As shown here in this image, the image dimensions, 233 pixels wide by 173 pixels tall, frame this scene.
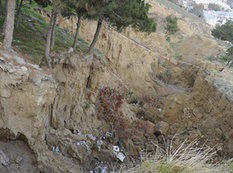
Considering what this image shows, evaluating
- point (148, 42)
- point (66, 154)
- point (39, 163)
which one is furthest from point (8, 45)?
point (148, 42)

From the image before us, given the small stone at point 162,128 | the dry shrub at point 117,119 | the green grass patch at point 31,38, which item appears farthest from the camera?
the small stone at point 162,128

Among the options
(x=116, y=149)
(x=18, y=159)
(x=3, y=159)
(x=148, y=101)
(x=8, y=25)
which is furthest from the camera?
(x=148, y=101)

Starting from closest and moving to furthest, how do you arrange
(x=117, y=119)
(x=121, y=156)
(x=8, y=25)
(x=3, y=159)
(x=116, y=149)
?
(x=3, y=159), (x=8, y=25), (x=121, y=156), (x=116, y=149), (x=117, y=119)

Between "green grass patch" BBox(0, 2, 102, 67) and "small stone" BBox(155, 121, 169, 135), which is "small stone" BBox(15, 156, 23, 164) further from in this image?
"small stone" BBox(155, 121, 169, 135)

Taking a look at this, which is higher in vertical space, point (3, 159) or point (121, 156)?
point (3, 159)

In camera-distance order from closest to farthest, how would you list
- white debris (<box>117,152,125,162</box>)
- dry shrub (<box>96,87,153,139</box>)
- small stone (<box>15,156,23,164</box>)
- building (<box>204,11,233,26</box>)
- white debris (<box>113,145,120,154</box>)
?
1. small stone (<box>15,156,23,164</box>)
2. white debris (<box>117,152,125,162</box>)
3. white debris (<box>113,145,120,154</box>)
4. dry shrub (<box>96,87,153,139</box>)
5. building (<box>204,11,233,26</box>)

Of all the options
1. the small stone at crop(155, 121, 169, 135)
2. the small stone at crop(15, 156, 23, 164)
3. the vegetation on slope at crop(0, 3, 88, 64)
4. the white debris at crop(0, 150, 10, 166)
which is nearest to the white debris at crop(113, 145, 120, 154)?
the small stone at crop(155, 121, 169, 135)

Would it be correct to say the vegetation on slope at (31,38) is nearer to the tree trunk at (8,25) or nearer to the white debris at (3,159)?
the tree trunk at (8,25)

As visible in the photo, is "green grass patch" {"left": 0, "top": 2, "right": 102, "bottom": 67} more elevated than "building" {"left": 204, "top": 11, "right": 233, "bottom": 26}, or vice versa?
"building" {"left": 204, "top": 11, "right": 233, "bottom": 26}

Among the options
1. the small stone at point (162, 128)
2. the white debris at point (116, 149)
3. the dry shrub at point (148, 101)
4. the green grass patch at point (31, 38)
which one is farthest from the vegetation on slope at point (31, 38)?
the dry shrub at point (148, 101)

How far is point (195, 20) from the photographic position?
5659 cm

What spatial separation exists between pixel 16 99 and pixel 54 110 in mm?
2569

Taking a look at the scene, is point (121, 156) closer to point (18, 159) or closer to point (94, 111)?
point (94, 111)

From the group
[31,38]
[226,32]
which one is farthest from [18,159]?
[226,32]
